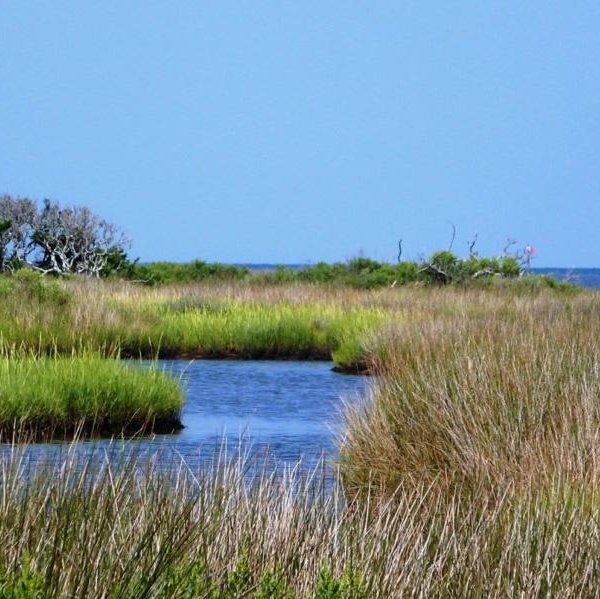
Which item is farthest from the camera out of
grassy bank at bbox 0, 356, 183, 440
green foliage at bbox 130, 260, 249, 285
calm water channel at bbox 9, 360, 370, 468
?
green foliage at bbox 130, 260, 249, 285

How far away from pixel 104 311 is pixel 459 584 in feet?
58.3

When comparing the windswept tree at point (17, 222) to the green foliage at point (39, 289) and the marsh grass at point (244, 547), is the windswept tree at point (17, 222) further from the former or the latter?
the marsh grass at point (244, 547)

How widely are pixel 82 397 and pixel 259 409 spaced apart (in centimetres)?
372

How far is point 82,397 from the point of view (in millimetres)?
13156

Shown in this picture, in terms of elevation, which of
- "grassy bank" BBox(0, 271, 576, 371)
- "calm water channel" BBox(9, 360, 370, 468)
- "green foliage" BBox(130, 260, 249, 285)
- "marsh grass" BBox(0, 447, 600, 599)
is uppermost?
"green foliage" BBox(130, 260, 249, 285)

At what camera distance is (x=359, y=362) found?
21109mm

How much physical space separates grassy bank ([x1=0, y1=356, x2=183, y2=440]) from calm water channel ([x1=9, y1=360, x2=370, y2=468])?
301 millimetres

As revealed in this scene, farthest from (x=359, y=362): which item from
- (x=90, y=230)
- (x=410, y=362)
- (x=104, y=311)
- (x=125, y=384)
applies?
(x=90, y=230)

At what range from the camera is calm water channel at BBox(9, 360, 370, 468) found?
480 inches

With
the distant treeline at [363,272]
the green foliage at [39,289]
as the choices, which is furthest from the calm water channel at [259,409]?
the distant treeline at [363,272]

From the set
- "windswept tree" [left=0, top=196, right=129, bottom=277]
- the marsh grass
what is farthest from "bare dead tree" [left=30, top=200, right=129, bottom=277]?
the marsh grass

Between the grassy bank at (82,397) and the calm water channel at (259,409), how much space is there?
0.30 meters

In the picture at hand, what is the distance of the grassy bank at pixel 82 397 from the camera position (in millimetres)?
12633

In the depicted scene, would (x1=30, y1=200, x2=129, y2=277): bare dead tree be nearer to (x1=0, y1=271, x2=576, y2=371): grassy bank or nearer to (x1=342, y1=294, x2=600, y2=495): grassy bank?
(x1=0, y1=271, x2=576, y2=371): grassy bank
